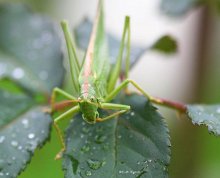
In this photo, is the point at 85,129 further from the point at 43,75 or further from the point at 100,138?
the point at 43,75

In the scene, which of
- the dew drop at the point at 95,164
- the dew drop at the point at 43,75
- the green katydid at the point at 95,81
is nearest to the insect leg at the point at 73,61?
the green katydid at the point at 95,81

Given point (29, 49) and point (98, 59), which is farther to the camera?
point (29, 49)

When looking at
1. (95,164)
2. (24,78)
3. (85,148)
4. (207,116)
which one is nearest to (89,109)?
(85,148)

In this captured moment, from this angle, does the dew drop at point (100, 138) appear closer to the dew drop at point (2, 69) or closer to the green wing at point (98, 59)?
the green wing at point (98, 59)

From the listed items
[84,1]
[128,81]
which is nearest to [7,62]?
[128,81]

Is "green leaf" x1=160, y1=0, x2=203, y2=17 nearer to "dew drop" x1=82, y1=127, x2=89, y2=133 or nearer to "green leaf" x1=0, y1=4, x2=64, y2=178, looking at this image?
"green leaf" x1=0, y1=4, x2=64, y2=178
